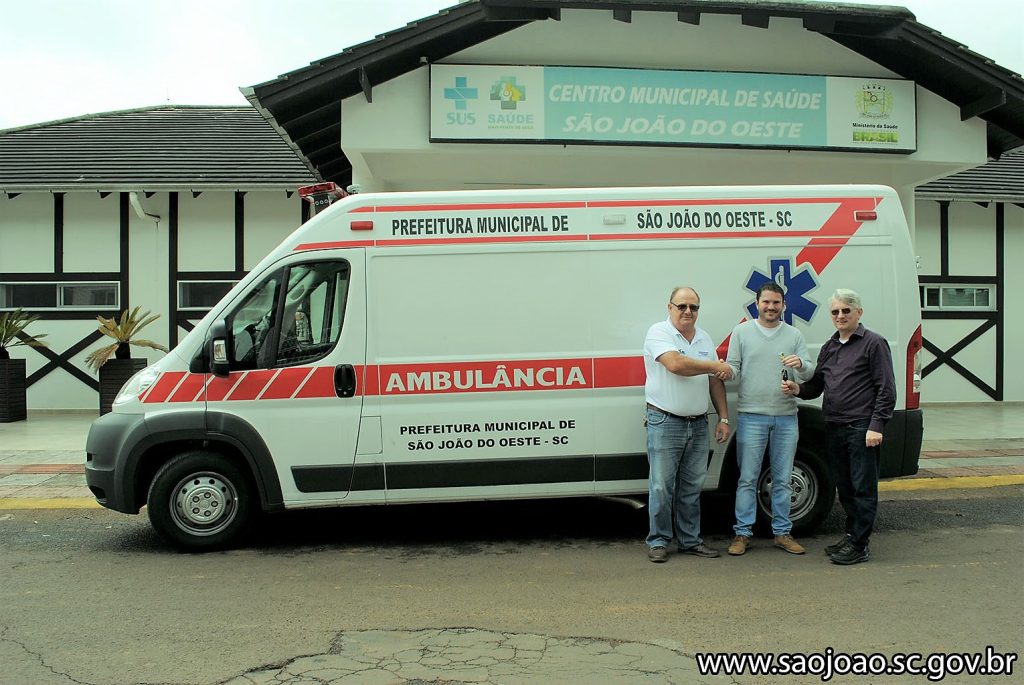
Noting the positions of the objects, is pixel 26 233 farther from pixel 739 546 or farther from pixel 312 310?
pixel 739 546

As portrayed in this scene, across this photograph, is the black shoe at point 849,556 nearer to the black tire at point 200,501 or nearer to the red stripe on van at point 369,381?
the red stripe on van at point 369,381

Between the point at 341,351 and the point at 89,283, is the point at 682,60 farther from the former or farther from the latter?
the point at 89,283

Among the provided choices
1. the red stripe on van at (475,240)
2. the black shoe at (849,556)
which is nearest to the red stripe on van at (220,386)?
the red stripe on van at (475,240)

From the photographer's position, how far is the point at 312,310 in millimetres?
6273

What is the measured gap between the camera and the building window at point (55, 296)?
46.9ft

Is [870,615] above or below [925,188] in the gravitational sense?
below

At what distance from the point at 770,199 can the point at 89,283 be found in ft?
38.7

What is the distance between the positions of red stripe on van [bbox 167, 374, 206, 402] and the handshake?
3.55 meters

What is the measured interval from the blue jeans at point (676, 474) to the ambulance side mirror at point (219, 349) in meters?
3.00

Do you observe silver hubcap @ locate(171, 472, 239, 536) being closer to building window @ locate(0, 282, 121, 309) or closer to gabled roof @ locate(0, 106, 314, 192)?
gabled roof @ locate(0, 106, 314, 192)

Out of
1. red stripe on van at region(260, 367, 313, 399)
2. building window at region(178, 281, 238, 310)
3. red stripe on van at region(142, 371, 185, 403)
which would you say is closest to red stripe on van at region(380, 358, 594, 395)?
red stripe on van at region(260, 367, 313, 399)

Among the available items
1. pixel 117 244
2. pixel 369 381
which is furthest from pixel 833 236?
pixel 117 244

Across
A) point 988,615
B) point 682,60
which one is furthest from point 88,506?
point 682,60

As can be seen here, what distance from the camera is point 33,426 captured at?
12.8 metres
